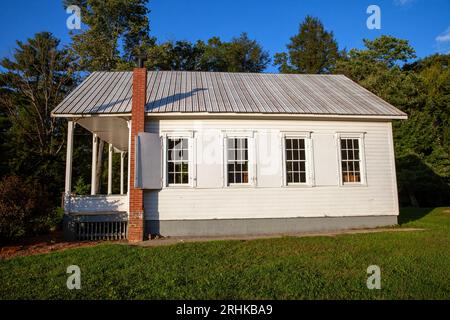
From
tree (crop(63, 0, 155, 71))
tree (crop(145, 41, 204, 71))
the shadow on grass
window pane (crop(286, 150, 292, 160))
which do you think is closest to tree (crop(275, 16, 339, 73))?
tree (crop(145, 41, 204, 71))

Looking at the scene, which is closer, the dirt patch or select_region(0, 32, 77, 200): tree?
the dirt patch

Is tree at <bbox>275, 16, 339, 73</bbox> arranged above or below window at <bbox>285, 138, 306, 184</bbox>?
above

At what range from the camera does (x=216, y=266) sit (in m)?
6.88

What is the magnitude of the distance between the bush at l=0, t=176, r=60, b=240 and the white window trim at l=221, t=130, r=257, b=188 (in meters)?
5.98

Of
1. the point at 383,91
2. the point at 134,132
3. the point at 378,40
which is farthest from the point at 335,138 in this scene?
the point at 378,40

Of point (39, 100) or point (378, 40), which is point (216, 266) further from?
point (378, 40)

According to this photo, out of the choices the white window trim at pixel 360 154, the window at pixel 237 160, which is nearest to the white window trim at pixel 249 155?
the window at pixel 237 160

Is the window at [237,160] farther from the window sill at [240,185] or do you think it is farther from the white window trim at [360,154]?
the white window trim at [360,154]

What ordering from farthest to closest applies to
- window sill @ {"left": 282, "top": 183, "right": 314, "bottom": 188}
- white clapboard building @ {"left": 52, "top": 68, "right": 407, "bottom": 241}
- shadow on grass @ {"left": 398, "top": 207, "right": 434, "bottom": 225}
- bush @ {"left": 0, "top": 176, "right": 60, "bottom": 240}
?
1. shadow on grass @ {"left": 398, "top": 207, "right": 434, "bottom": 225}
2. window sill @ {"left": 282, "top": 183, "right": 314, "bottom": 188}
3. white clapboard building @ {"left": 52, "top": 68, "right": 407, "bottom": 241}
4. bush @ {"left": 0, "top": 176, "right": 60, "bottom": 240}

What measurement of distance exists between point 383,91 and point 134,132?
26.4m

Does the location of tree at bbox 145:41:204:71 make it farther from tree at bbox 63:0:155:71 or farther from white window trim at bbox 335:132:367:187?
white window trim at bbox 335:132:367:187

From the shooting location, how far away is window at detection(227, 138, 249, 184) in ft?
38.5

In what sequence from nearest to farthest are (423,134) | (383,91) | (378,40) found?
(423,134)
(383,91)
(378,40)

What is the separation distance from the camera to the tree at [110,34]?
2762cm
